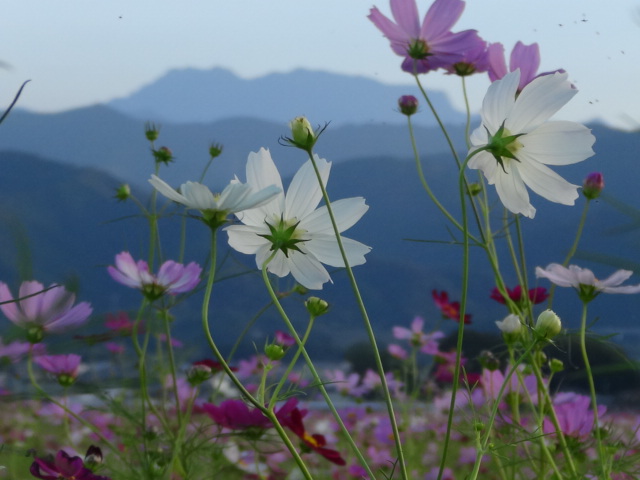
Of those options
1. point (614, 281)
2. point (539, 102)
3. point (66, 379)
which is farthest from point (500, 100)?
point (66, 379)

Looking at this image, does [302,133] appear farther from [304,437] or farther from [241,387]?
[304,437]

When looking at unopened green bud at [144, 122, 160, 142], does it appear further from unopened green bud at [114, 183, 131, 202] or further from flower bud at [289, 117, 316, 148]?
flower bud at [289, 117, 316, 148]

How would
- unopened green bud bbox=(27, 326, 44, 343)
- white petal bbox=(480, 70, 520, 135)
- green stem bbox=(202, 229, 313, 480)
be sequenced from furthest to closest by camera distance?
unopened green bud bbox=(27, 326, 44, 343), white petal bbox=(480, 70, 520, 135), green stem bbox=(202, 229, 313, 480)

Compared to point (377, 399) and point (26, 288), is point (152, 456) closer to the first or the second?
point (26, 288)

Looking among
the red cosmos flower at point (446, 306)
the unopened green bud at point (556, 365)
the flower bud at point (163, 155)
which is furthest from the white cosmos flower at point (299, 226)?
the red cosmos flower at point (446, 306)

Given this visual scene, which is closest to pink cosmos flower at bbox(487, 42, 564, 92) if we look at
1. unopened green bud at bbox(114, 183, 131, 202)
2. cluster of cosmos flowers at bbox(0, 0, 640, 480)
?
cluster of cosmos flowers at bbox(0, 0, 640, 480)
